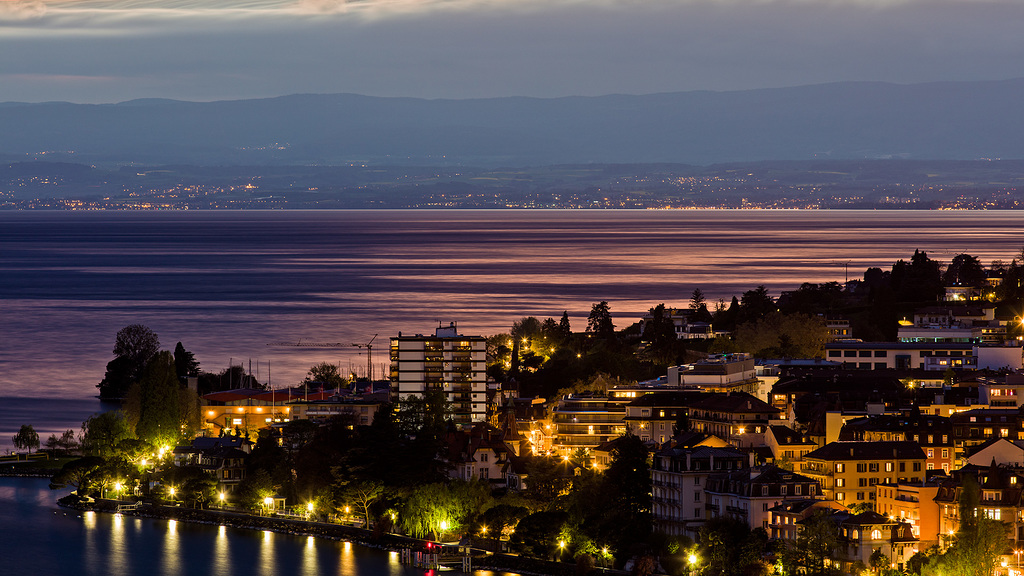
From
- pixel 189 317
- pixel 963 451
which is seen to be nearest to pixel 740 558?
pixel 963 451

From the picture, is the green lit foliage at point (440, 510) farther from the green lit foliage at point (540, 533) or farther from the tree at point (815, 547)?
the tree at point (815, 547)

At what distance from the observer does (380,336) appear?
6781 cm

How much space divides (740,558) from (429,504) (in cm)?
813

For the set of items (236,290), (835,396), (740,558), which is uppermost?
(236,290)

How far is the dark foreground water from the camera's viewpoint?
103ft

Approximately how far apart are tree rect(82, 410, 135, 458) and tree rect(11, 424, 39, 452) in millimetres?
2192

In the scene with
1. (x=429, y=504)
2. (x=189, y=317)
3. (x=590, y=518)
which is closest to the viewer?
(x=590, y=518)

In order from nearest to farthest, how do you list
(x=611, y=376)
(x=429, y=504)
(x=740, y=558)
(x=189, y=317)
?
(x=740, y=558) → (x=429, y=504) → (x=611, y=376) → (x=189, y=317)

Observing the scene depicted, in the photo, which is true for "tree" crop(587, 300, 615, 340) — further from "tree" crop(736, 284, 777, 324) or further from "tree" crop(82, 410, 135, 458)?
"tree" crop(82, 410, 135, 458)

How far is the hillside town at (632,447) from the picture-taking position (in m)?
28.5

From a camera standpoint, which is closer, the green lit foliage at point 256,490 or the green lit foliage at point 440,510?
the green lit foliage at point 440,510

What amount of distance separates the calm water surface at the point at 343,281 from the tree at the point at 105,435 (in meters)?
5.59

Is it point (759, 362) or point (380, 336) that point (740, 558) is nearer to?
point (759, 362)

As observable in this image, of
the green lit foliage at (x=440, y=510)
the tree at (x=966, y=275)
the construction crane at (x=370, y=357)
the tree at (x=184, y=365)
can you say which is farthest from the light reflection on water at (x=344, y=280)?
the green lit foliage at (x=440, y=510)
